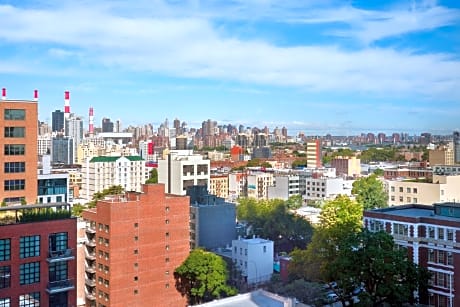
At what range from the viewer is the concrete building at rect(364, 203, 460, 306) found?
11047 mm

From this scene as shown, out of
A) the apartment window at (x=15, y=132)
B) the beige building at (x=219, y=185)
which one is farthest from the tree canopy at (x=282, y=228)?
the beige building at (x=219, y=185)

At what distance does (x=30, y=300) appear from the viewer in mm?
10820

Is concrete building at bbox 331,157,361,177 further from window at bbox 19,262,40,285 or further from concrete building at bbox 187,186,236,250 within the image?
window at bbox 19,262,40,285

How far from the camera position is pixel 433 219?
11.6m

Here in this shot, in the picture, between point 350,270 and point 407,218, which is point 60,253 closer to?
point 350,270

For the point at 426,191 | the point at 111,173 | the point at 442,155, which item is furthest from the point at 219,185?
the point at 426,191

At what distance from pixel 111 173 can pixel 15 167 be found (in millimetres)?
22801

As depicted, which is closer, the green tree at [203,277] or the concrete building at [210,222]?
the green tree at [203,277]

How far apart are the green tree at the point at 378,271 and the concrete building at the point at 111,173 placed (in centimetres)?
2534

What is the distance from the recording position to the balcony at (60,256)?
1102 cm

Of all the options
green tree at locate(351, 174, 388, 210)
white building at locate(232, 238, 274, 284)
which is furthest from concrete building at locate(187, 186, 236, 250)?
green tree at locate(351, 174, 388, 210)

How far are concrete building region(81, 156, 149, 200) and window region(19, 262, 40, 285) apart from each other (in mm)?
24087

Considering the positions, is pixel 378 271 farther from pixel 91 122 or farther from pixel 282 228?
pixel 91 122

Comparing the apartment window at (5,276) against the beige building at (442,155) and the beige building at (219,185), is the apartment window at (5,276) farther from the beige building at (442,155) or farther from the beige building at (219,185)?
the beige building at (442,155)
